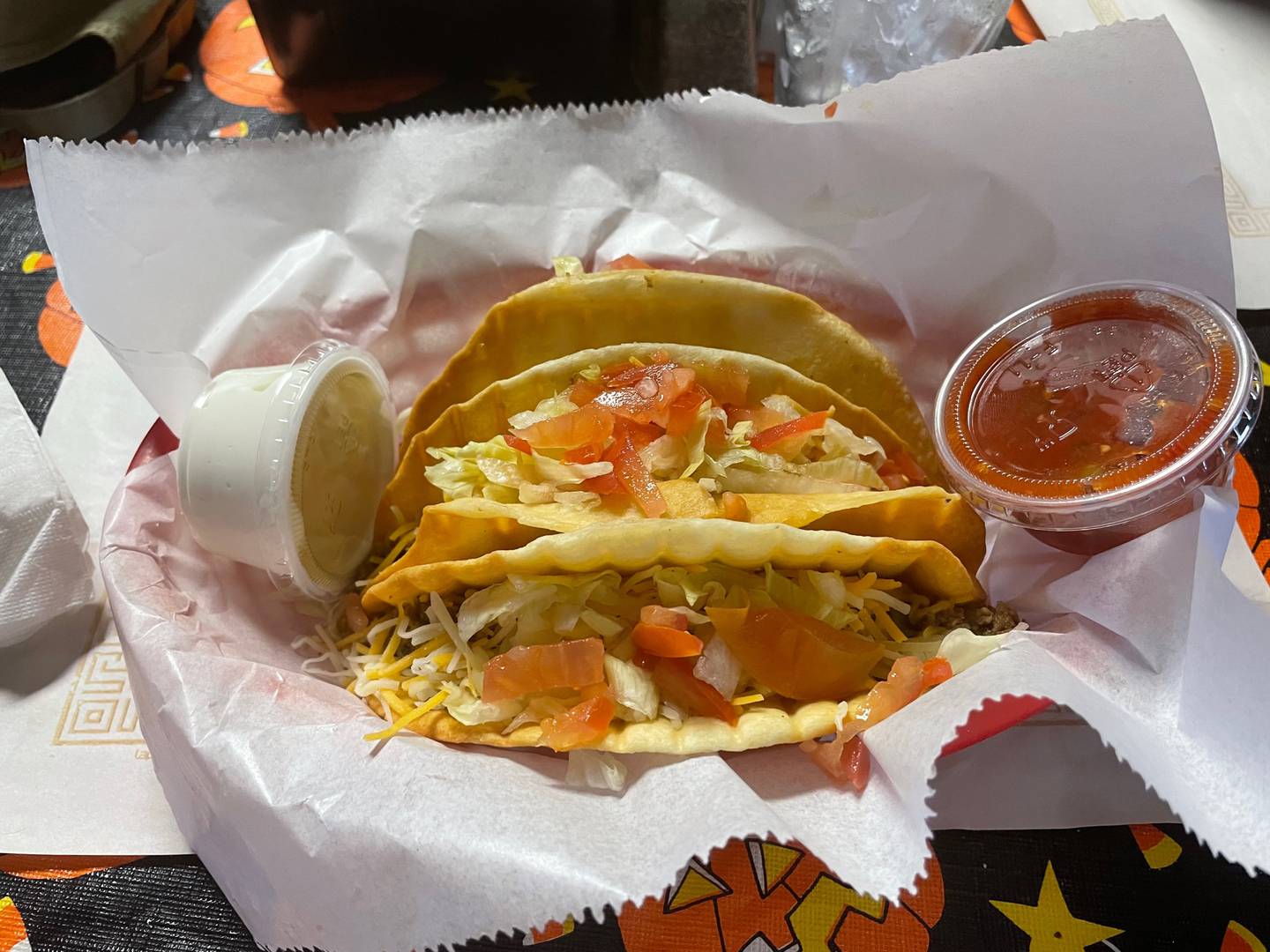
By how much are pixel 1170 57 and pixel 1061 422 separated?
0.71 m

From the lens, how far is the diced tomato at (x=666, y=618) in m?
Answer: 1.43

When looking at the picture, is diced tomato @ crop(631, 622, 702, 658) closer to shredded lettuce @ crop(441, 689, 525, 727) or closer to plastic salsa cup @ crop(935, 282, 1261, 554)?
shredded lettuce @ crop(441, 689, 525, 727)

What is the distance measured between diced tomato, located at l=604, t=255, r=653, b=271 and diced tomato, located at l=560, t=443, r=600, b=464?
18.6 inches

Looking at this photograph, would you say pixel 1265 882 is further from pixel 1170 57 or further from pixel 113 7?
pixel 113 7

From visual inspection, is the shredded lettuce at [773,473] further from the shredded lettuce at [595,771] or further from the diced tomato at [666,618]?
the shredded lettuce at [595,771]

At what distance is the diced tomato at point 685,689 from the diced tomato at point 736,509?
0.25 metres

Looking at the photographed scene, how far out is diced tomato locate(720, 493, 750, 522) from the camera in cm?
144

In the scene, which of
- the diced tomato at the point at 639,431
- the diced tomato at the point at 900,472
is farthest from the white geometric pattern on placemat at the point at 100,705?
the diced tomato at the point at 900,472

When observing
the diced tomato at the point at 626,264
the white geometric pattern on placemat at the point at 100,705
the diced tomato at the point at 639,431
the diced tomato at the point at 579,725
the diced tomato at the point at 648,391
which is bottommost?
the white geometric pattern on placemat at the point at 100,705

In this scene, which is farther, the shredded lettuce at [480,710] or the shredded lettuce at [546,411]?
the shredded lettuce at [546,411]

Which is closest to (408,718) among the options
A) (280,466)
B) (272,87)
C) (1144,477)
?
(280,466)

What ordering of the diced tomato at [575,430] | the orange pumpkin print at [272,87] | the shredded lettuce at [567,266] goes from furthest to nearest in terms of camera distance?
the orange pumpkin print at [272,87]
the shredded lettuce at [567,266]
the diced tomato at [575,430]

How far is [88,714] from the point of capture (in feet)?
5.33

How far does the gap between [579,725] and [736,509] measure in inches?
17.0
